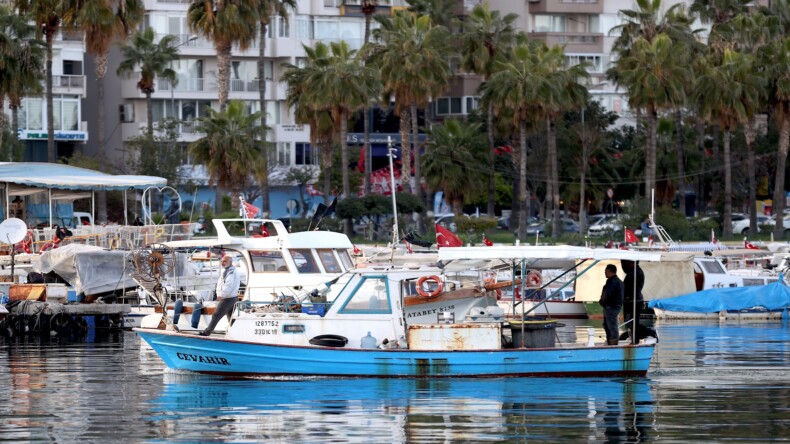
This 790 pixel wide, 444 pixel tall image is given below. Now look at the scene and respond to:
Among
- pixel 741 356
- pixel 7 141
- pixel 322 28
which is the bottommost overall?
pixel 741 356

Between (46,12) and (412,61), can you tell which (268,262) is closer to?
(46,12)

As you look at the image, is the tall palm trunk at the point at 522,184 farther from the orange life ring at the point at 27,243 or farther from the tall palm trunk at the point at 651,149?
the orange life ring at the point at 27,243

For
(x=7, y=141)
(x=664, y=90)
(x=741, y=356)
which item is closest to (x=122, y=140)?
(x=7, y=141)

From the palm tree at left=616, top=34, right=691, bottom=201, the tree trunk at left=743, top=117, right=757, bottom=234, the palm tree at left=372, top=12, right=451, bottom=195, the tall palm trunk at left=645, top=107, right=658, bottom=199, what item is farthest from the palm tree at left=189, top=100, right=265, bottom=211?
the tree trunk at left=743, top=117, right=757, bottom=234

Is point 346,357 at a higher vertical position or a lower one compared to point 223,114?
lower

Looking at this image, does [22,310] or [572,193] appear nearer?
[22,310]

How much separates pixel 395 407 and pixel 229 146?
51649mm

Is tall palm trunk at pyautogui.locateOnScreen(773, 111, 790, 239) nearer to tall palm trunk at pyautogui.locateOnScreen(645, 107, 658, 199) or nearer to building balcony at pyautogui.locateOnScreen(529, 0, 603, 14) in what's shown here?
tall palm trunk at pyautogui.locateOnScreen(645, 107, 658, 199)

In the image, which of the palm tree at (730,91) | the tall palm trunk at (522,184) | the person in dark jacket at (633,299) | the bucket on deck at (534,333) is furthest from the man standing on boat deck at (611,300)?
the tall palm trunk at (522,184)

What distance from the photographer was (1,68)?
223ft

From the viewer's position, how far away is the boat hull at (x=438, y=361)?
2678 centimetres

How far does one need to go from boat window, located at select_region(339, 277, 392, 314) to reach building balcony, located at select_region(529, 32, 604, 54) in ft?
255

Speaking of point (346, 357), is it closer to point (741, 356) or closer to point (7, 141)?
point (741, 356)

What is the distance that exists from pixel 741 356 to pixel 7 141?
2355 inches
